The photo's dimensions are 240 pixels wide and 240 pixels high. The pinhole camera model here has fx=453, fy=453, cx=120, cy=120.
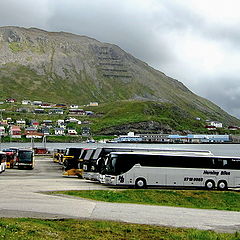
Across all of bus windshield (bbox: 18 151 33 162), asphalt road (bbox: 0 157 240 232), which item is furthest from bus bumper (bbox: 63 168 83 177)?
asphalt road (bbox: 0 157 240 232)

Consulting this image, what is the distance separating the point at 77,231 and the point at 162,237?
280 cm

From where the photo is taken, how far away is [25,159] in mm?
65625

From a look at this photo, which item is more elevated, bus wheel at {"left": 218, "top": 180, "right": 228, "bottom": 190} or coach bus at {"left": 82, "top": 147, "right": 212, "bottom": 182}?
coach bus at {"left": 82, "top": 147, "right": 212, "bottom": 182}

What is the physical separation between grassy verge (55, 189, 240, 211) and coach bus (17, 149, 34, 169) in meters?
35.5

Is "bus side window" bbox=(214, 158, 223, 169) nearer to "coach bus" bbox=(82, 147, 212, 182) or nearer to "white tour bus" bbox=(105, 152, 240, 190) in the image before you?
"white tour bus" bbox=(105, 152, 240, 190)

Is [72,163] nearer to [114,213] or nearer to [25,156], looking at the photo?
[25,156]

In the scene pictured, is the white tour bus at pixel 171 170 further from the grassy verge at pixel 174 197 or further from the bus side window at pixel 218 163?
the grassy verge at pixel 174 197

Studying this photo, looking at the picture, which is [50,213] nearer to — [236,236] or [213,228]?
[213,228]

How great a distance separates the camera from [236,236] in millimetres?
15320

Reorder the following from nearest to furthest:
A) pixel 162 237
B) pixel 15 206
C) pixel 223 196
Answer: pixel 162 237, pixel 15 206, pixel 223 196

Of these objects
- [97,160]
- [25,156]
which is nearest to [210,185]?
[97,160]

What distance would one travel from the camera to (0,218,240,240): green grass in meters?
13.8

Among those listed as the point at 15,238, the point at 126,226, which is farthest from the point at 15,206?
the point at 15,238

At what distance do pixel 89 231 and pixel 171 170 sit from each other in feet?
77.5
